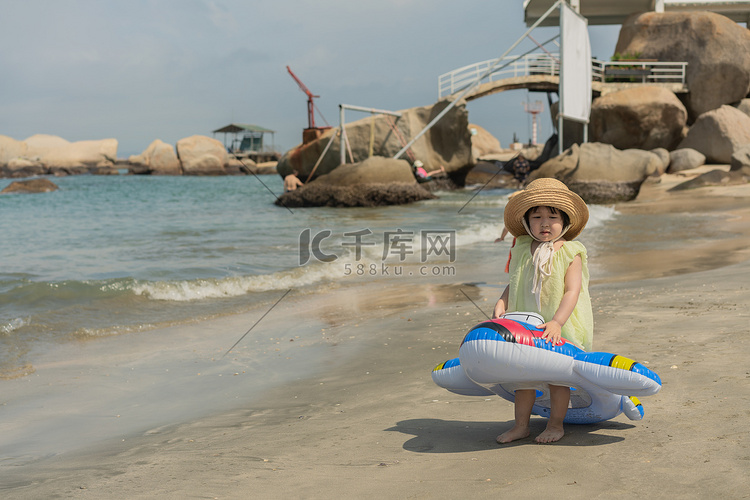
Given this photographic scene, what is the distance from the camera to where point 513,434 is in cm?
302

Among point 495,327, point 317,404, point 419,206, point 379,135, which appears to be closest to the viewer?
point 495,327

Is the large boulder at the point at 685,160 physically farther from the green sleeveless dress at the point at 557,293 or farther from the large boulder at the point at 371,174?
the green sleeveless dress at the point at 557,293

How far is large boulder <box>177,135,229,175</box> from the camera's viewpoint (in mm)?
71438

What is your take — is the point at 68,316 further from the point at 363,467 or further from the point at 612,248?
the point at 612,248

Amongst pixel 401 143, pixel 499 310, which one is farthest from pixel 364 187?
pixel 499 310

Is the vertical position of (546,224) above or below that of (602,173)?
below

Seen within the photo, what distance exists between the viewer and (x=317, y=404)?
4.14 m

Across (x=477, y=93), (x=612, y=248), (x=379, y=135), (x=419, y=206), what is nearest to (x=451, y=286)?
(x=612, y=248)

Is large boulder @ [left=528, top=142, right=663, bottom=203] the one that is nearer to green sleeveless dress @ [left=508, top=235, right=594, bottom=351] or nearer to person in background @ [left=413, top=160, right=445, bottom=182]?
person in background @ [left=413, top=160, right=445, bottom=182]

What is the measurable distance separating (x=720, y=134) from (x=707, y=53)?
651 cm

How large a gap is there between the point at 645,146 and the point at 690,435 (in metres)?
29.2

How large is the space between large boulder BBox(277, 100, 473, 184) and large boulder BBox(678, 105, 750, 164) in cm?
962

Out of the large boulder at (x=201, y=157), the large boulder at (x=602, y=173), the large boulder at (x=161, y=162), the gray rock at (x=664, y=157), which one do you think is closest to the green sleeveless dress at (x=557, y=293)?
the large boulder at (x=602, y=173)

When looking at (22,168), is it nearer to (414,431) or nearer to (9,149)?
(9,149)
